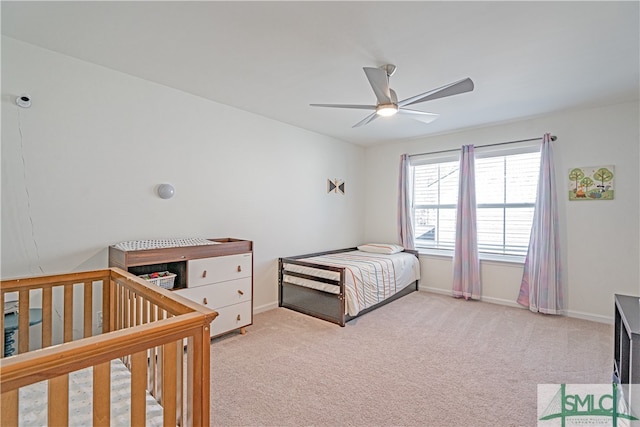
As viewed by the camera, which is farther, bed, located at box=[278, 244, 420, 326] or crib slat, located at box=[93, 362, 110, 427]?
bed, located at box=[278, 244, 420, 326]

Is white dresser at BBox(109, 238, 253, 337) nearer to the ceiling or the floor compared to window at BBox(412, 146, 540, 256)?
nearer to the floor

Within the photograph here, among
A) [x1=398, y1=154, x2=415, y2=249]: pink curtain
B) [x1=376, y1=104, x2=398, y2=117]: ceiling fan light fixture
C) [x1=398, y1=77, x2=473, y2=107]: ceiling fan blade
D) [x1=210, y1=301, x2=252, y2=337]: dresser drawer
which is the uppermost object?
[x1=398, y1=77, x2=473, y2=107]: ceiling fan blade

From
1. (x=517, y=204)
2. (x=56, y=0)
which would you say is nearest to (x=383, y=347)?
(x=517, y=204)

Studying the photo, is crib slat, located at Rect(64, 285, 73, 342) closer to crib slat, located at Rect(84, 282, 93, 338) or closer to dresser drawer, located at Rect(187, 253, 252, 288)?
crib slat, located at Rect(84, 282, 93, 338)

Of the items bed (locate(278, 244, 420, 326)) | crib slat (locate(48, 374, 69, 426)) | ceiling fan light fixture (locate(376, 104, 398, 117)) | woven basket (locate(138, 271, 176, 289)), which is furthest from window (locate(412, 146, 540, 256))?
crib slat (locate(48, 374, 69, 426))

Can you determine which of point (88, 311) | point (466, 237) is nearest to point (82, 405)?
point (88, 311)

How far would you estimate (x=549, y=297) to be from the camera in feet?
11.7

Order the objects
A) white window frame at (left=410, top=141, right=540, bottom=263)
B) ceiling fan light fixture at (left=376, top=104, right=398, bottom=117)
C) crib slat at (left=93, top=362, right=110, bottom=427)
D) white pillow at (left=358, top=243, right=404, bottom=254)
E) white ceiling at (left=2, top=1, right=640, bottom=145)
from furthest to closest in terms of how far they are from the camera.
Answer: white pillow at (left=358, top=243, right=404, bottom=254), white window frame at (left=410, top=141, right=540, bottom=263), ceiling fan light fixture at (left=376, top=104, right=398, bottom=117), white ceiling at (left=2, top=1, right=640, bottom=145), crib slat at (left=93, top=362, right=110, bottom=427)

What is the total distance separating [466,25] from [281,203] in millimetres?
2654

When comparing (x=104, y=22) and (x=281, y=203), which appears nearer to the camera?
(x=104, y=22)

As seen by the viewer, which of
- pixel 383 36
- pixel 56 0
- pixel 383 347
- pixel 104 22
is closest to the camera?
pixel 56 0

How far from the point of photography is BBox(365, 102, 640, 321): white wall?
3240 millimetres

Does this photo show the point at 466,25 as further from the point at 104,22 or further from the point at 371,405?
the point at 371,405

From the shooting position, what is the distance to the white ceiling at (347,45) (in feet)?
5.86
